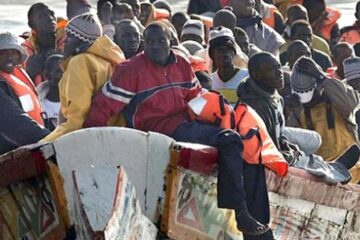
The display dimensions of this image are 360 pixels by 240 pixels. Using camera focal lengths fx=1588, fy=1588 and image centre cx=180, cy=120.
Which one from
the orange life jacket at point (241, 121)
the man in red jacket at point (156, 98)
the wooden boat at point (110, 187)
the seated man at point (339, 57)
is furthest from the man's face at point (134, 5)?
the wooden boat at point (110, 187)

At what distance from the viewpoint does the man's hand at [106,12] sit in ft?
45.9

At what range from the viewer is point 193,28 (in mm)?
14367

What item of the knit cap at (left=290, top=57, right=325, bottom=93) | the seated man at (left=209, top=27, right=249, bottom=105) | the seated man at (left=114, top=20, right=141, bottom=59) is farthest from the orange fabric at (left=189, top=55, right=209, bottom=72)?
the seated man at (left=114, top=20, right=141, bottom=59)

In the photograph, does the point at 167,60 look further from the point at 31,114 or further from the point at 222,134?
the point at 31,114

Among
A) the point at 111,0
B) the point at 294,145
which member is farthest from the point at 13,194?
the point at 111,0

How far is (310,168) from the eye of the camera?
10.8 meters

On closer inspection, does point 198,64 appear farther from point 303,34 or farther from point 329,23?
point 329,23

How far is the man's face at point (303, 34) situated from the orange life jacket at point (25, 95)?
14.8 feet

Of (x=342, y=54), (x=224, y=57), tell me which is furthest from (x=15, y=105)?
(x=342, y=54)

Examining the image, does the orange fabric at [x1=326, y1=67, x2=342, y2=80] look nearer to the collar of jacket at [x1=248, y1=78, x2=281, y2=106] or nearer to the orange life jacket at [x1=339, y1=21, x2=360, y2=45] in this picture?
the orange life jacket at [x1=339, y1=21, x2=360, y2=45]

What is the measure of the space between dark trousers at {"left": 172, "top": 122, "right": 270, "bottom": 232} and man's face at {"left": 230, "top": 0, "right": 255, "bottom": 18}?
524 centimetres

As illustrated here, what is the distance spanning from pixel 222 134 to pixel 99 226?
3.26 ft

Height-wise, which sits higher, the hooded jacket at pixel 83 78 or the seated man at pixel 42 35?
the hooded jacket at pixel 83 78

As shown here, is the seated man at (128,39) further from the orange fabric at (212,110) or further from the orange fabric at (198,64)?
the orange fabric at (212,110)
